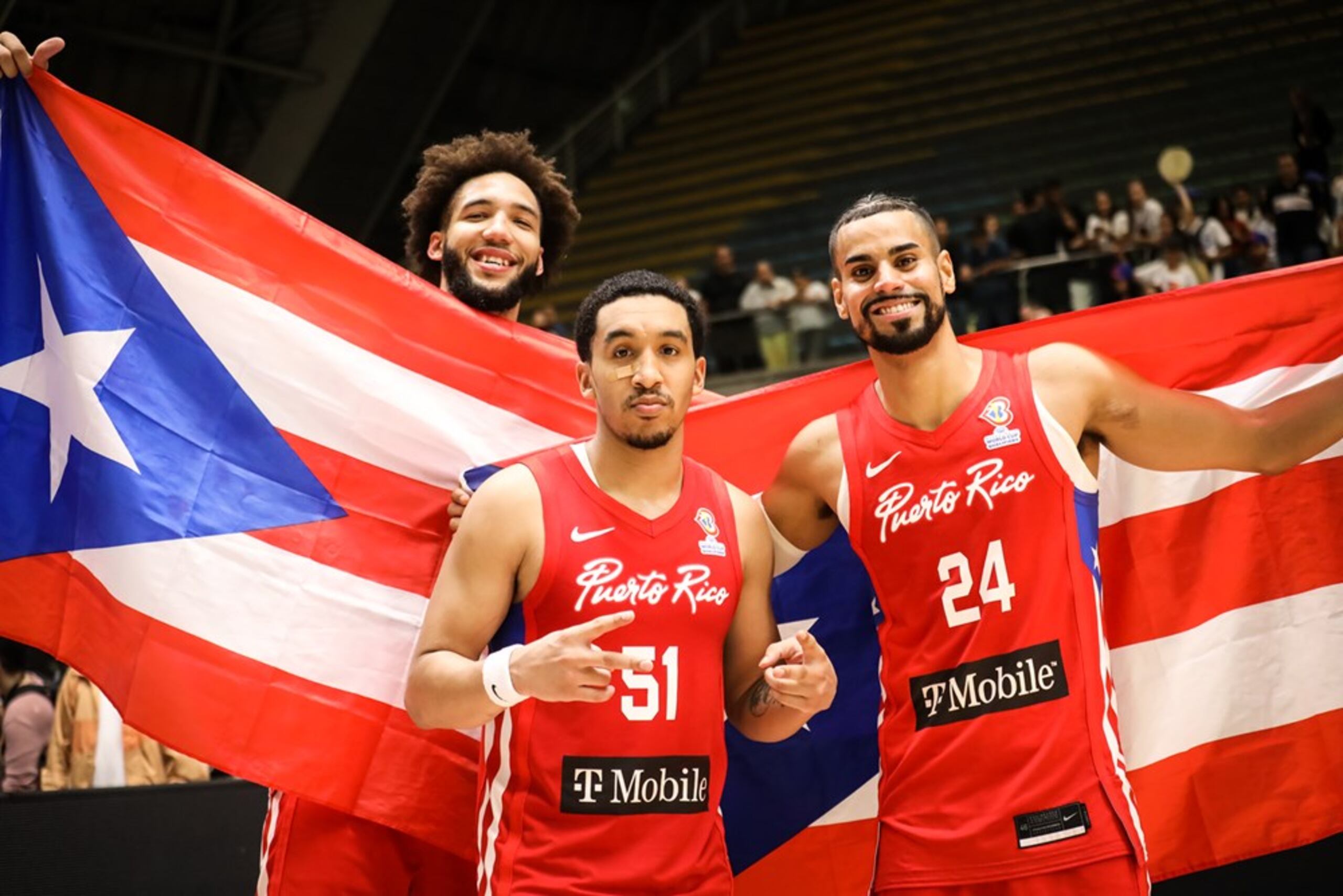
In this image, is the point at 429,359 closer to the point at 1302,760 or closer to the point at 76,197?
the point at 76,197

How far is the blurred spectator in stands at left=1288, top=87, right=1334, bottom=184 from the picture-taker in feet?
38.2

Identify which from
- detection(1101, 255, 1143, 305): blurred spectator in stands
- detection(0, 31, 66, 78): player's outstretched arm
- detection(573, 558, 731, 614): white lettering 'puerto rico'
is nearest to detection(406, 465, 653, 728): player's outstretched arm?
detection(573, 558, 731, 614): white lettering 'puerto rico'

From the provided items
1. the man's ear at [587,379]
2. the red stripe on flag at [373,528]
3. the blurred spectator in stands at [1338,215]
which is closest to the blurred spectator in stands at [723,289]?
the blurred spectator in stands at [1338,215]

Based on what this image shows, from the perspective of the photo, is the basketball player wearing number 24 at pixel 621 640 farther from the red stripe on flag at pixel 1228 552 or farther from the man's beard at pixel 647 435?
the red stripe on flag at pixel 1228 552

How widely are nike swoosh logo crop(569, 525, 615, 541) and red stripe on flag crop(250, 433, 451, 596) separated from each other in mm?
804

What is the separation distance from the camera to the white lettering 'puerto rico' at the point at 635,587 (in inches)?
123

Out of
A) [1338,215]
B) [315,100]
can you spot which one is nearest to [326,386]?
[1338,215]

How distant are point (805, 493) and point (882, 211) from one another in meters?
0.72

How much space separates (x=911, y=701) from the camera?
327cm

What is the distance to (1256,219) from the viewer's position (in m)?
11.4

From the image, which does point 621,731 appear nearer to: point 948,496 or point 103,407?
point 948,496

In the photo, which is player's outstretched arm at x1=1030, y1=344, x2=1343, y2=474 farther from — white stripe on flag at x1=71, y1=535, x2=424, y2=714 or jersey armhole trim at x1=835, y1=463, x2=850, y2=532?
white stripe on flag at x1=71, y1=535, x2=424, y2=714

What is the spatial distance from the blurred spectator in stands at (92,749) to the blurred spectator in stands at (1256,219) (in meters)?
7.97

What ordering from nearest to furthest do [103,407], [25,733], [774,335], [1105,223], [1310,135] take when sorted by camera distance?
[103,407] → [25,733] → [774,335] → [1310,135] → [1105,223]
